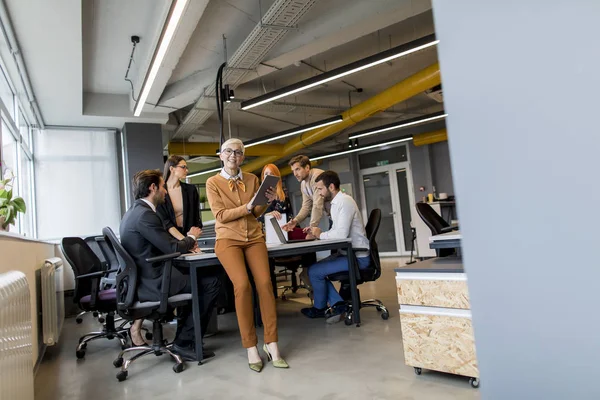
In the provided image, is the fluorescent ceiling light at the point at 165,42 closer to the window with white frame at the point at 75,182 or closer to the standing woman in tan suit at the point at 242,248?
the standing woman in tan suit at the point at 242,248

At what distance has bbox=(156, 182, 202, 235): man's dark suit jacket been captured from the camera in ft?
12.9

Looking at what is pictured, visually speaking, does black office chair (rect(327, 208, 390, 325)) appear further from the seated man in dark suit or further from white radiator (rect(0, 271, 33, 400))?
white radiator (rect(0, 271, 33, 400))

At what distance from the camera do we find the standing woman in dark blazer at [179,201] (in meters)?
4.00

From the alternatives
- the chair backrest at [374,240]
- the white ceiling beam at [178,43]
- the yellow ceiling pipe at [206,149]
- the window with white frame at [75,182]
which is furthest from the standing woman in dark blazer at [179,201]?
the yellow ceiling pipe at [206,149]

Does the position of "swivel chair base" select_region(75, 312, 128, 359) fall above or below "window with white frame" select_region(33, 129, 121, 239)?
below

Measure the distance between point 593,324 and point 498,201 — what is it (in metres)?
0.17

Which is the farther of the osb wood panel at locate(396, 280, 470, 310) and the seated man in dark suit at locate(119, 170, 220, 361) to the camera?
the seated man in dark suit at locate(119, 170, 220, 361)

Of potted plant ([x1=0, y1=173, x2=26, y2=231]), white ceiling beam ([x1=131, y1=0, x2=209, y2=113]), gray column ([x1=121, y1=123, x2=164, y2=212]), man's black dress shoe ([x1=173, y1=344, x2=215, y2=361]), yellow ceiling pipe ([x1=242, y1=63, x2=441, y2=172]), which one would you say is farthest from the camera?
gray column ([x1=121, y1=123, x2=164, y2=212])

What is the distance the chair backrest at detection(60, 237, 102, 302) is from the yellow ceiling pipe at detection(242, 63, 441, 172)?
412cm

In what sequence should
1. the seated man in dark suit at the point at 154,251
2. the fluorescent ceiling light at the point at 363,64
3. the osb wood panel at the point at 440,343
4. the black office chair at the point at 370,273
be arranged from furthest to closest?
the fluorescent ceiling light at the point at 363,64
the black office chair at the point at 370,273
the seated man in dark suit at the point at 154,251
the osb wood panel at the point at 440,343

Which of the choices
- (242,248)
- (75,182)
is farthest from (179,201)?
(75,182)

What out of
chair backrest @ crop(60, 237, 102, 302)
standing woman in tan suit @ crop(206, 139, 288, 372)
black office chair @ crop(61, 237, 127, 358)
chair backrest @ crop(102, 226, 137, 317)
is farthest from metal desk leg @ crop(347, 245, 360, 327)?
chair backrest @ crop(60, 237, 102, 302)

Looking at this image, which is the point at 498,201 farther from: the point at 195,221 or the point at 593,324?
the point at 195,221

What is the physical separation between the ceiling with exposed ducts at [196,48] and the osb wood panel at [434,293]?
2860 mm
